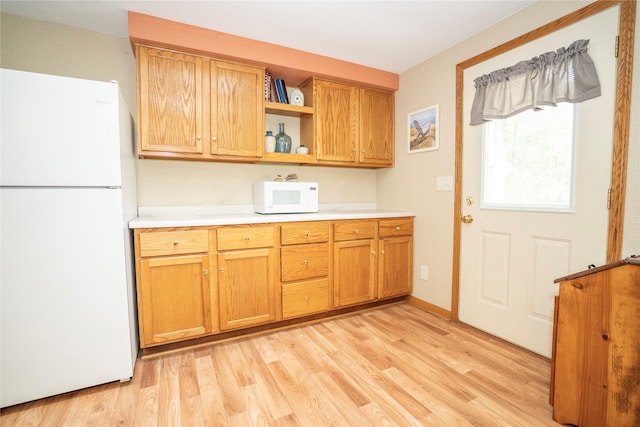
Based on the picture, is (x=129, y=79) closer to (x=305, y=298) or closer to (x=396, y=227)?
(x=305, y=298)

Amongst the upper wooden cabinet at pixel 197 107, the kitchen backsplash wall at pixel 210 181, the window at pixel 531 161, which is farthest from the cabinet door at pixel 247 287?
the window at pixel 531 161

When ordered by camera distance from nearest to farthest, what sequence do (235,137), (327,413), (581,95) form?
(327,413) < (581,95) < (235,137)

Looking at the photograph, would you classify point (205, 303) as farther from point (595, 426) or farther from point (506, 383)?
point (595, 426)

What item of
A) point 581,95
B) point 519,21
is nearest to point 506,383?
point 581,95

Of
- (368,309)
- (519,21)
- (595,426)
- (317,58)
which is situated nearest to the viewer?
(595,426)

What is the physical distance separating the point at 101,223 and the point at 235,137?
3.72 ft

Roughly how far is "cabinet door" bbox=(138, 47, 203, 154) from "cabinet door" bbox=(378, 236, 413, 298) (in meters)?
1.83

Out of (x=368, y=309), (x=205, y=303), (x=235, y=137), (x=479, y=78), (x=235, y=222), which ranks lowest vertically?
(x=368, y=309)

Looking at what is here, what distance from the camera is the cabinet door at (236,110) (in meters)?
2.23

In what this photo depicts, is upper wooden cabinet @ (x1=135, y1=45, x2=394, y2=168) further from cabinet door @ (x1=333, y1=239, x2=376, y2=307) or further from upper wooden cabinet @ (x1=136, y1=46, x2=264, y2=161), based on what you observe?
cabinet door @ (x1=333, y1=239, x2=376, y2=307)

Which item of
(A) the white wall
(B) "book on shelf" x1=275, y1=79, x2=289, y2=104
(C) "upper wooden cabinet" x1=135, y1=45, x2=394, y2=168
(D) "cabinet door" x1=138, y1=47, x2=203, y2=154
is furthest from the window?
(D) "cabinet door" x1=138, y1=47, x2=203, y2=154

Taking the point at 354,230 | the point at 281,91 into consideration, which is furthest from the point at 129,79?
the point at 354,230

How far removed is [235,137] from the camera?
7.58 feet

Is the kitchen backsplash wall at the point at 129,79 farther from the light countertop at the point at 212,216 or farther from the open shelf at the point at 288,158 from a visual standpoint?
the open shelf at the point at 288,158
